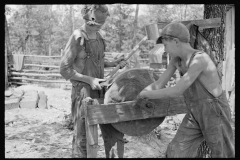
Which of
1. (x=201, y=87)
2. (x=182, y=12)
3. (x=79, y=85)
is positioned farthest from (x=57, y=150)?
(x=182, y=12)

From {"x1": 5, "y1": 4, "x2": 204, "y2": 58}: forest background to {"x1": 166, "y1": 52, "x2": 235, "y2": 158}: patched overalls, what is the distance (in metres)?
23.2

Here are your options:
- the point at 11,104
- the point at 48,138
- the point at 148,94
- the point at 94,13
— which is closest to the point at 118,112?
the point at 148,94

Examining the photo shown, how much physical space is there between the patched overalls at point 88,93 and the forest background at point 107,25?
2260 centimetres

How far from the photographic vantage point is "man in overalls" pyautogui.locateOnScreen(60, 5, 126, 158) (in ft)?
10.4

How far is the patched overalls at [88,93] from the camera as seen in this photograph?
3250 mm

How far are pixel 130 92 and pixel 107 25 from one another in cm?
2728

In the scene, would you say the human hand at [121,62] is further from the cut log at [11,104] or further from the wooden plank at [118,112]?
the cut log at [11,104]

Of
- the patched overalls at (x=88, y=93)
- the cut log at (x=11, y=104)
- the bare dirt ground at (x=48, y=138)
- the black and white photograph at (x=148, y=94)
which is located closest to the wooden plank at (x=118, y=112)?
the black and white photograph at (x=148, y=94)

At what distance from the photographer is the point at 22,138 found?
18.8ft

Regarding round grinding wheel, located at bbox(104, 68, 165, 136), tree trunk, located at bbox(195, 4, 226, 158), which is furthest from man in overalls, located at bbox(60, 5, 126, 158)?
tree trunk, located at bbox(195, 4, 226, 158)

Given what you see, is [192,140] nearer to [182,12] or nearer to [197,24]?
[197,24]

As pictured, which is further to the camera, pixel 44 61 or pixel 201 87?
pixel 44 61

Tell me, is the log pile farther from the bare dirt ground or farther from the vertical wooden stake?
the vertical wooden stake

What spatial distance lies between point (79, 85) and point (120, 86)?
2.07 ft
